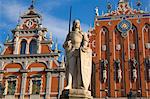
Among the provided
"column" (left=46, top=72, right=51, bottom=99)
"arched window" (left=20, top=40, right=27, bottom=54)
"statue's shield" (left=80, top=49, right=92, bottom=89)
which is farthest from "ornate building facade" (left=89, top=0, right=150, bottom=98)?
"statue's shield" (left=80, top=49, right=92, bottom=89)

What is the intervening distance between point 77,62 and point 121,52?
53.0 ft

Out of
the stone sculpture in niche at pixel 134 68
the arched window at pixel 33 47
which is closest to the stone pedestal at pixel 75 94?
the stone sculpture in niche at pixel 134 68

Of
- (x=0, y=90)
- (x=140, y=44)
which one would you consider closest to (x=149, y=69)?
(x=140, y=44)

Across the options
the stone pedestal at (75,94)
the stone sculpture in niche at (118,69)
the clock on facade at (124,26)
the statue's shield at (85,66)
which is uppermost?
the clock on facade at (124,26)

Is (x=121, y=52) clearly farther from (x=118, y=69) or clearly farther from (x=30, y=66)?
(x=30, y=66)

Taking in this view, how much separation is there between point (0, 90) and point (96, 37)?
29.5 feet

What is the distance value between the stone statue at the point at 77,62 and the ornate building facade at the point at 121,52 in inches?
587

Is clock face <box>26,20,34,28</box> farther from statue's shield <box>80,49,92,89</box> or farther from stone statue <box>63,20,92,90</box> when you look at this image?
statue's shield <box>80,49,92,89</box>

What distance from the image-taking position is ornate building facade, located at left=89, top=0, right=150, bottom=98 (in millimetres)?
22125

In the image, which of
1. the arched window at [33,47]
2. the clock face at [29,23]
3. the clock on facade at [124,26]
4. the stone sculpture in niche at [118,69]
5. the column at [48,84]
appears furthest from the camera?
the clock face at [29,23]

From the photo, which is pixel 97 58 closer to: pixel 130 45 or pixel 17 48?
pixel 130 45

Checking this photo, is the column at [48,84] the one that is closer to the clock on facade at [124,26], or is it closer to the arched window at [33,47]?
the arched window at [33,47]

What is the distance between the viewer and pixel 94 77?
22.9 m

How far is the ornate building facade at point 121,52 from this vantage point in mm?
22125
